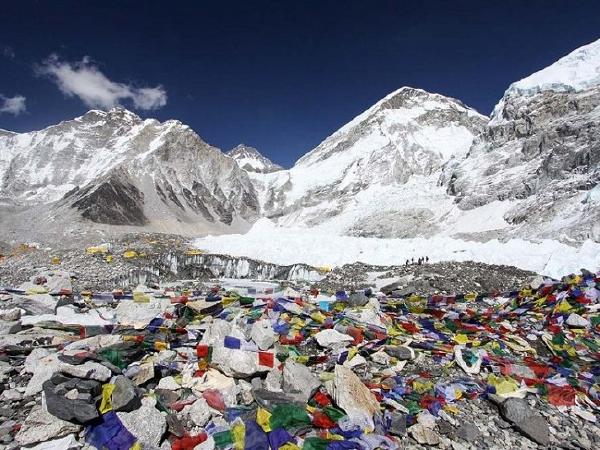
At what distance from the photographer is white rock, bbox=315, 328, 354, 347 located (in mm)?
7152

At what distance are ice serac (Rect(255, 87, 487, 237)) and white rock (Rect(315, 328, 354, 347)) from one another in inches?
2114

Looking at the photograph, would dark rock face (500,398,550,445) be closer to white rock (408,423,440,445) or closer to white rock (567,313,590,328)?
white rock (408,423,440,445)

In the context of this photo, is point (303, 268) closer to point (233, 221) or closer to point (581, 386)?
point (581, 386)

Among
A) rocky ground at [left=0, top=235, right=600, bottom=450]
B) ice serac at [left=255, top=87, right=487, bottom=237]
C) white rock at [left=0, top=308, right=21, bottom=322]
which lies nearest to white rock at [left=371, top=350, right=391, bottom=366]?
rocky ground at [left=0, top=235, right=600, bottom=450]

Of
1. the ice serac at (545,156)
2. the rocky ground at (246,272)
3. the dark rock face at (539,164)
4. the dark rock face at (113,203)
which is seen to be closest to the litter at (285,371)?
the rocky ground at (246,272)

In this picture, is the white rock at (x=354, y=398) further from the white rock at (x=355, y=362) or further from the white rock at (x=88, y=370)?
the white rock at (x=88, y=370)

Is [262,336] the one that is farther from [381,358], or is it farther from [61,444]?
[61,444]

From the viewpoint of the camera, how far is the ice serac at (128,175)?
76.2 metres

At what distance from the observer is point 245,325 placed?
24.0 feet

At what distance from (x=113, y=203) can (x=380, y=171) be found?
64624 mm

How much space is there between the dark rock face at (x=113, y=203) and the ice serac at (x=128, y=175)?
17cm

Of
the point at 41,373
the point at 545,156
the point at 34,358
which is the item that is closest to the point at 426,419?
the point at 41,373

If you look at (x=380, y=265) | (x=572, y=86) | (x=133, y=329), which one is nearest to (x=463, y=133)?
(x=572, y=86)

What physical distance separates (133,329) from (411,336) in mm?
5446
